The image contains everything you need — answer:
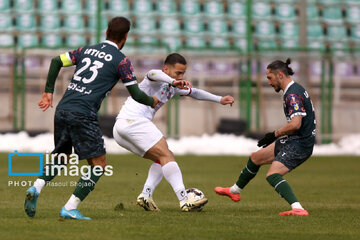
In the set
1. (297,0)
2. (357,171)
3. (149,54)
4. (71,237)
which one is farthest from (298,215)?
(297,0)

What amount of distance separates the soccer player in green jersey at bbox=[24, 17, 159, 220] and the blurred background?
12.8 m

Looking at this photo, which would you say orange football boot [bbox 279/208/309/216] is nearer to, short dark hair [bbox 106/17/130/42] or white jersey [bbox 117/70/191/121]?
white jersey [bbox 117/70/191/121]

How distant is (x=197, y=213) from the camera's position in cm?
858

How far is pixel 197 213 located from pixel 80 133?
1.77 meters

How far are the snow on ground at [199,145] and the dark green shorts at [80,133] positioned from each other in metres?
12.2

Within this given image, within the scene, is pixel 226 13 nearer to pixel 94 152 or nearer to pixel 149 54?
pixel 149 54

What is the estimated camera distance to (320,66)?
22.7 metres

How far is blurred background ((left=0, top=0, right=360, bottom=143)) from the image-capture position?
21750mm

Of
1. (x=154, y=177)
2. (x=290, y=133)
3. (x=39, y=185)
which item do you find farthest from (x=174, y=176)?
(x=39, y=185)

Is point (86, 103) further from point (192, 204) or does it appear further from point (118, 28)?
point (192, 204)

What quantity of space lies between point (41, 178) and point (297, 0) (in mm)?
19003

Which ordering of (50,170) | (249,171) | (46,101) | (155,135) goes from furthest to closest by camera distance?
(249,171), (155,135), (50,170), (46,101)

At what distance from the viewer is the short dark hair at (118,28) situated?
25.1 feet

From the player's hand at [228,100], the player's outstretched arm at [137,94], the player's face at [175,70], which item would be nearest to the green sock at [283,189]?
the player's hand at [228,100]
